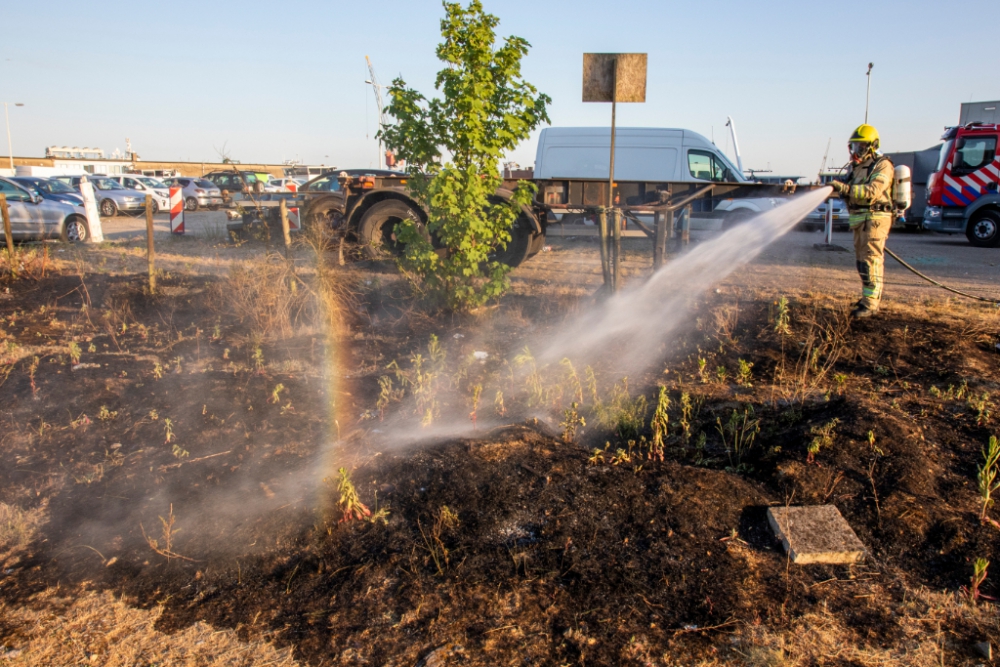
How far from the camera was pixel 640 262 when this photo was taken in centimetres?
1041

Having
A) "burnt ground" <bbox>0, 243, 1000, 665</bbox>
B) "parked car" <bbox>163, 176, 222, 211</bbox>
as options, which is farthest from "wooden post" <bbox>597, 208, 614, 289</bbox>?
"parked car" <bbox>163, 176, 222, 211</bbox>

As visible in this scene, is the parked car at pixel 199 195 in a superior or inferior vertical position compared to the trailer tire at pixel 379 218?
superior

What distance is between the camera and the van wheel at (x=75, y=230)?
13.8m

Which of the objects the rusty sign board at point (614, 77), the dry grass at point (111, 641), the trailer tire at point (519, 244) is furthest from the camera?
the trailer tire at point (519, 244)

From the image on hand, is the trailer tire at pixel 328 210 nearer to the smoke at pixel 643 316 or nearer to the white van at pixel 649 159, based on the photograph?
the white van at pixel 649 159

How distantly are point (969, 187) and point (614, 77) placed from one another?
11.4 meters

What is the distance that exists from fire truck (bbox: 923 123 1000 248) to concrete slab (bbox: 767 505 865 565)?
13.6 metres

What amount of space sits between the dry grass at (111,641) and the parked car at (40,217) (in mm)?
12912

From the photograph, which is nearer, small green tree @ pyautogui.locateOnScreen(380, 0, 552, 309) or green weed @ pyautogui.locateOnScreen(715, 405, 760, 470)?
green weed @ pyautogui.locateOnScreen(715, 405, 760, 470)

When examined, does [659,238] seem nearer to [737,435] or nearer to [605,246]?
[605,246]

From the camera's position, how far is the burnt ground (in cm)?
249

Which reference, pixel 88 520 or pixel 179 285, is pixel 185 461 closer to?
pixel 88 520

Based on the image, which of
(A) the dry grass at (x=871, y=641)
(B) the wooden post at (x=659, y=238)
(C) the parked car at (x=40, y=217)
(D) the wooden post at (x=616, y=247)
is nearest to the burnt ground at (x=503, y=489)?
(A) the dry grass at (x=871, y=641)

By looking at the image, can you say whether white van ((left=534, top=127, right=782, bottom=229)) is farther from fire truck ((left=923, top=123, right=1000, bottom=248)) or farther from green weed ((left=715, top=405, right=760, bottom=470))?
green weed ((left=715, top=405, right=760, bottom=470))
